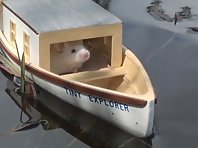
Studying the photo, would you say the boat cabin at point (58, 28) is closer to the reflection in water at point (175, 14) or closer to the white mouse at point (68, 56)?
the white mouse at point (68, 56)

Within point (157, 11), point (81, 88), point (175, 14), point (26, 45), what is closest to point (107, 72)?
point (81, 88)

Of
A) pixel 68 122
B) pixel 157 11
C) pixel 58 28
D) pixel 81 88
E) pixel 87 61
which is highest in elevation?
pixel 58 28

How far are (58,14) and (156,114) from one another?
5.49 feet

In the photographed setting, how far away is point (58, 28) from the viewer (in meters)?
6.01

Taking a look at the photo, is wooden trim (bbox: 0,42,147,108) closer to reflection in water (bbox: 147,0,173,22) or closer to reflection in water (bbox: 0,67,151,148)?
reflection in water (bbox: 0,67,151,148)

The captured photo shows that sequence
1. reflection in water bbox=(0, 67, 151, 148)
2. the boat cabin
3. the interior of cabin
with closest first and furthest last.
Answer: reflection in water bbox=(0, 67, 151, 148) < the boat cabin < the interior of cabin

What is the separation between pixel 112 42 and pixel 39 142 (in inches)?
59.0

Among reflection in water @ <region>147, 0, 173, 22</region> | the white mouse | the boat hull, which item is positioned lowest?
reflection in water @ <region>147, 0, 173, 22</region>

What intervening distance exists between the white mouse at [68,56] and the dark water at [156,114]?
382 millimetres

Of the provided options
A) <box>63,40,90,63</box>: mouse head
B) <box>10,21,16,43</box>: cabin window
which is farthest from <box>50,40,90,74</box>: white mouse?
<box>10,21,16,43</box>: cabin window

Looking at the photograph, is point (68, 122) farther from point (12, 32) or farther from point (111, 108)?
point (12, 32)

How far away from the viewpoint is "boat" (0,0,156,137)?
5.55m

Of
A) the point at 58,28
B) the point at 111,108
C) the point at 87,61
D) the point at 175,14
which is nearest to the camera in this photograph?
the point at 111,108

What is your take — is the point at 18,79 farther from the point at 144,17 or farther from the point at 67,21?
the point at 144,17
